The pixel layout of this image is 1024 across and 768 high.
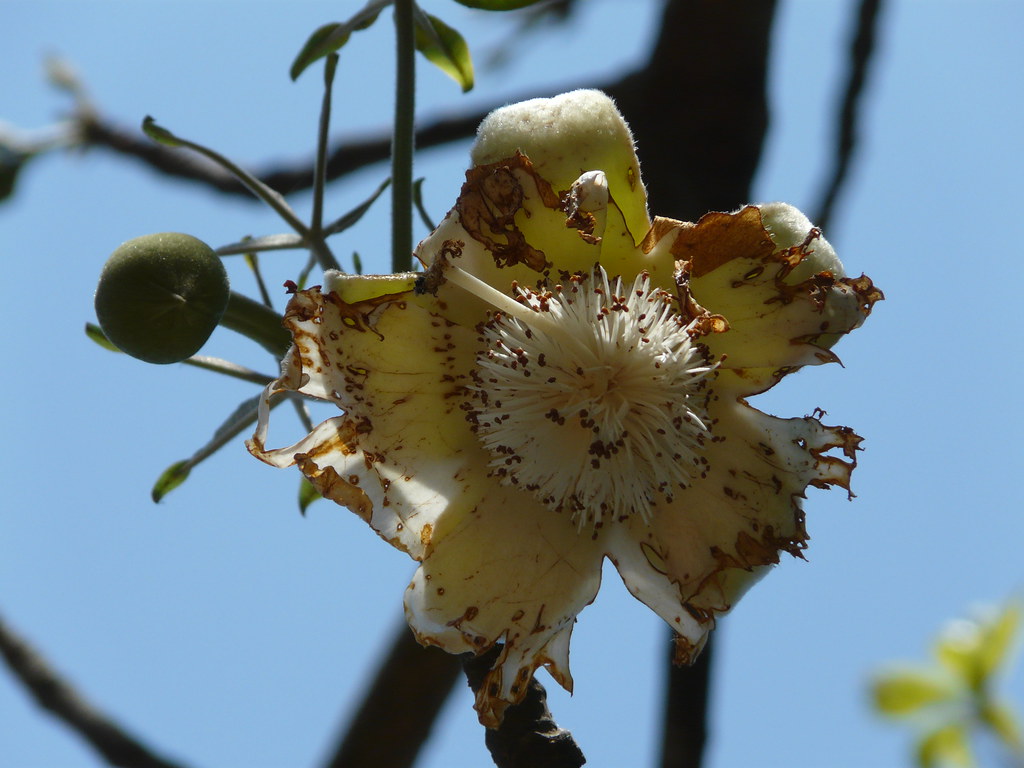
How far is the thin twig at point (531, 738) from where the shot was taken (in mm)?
1264

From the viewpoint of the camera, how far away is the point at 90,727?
8.48ft

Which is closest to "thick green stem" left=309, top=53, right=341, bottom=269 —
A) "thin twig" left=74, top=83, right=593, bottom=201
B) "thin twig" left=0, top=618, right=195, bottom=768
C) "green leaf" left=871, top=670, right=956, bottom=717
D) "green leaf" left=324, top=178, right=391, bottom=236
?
"green leaf" left=324, top=178, right=391, bottom=236

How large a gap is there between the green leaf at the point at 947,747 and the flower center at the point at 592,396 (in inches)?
75.2

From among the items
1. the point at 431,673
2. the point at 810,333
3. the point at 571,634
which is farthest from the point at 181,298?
the point at 431,673

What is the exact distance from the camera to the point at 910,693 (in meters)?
3.13

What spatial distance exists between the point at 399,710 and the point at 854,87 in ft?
6.07

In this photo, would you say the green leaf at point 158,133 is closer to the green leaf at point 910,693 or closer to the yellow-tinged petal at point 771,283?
the yellow-tinged petal at point 771,283

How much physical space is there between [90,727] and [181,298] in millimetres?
1562

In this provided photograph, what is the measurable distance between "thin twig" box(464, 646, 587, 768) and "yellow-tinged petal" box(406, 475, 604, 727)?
0.04m

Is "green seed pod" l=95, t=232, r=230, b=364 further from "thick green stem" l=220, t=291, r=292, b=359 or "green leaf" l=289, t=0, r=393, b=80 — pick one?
"green leaf" l=289, t=0, r=393, b=80

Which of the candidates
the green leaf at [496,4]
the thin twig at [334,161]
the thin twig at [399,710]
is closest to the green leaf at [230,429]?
the green leaf at [496,4]

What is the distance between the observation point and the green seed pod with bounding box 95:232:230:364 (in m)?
1.47

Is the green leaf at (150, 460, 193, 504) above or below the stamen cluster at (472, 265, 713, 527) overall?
below

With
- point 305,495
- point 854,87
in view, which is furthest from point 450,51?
point 854,87
